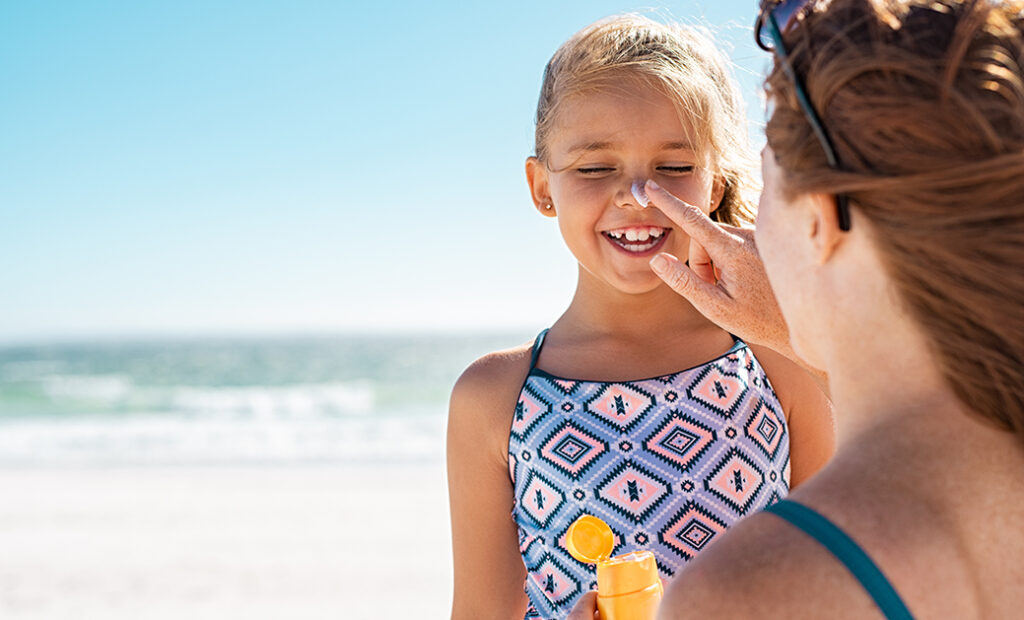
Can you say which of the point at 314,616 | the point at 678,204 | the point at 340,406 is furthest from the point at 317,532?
the point at 340,406

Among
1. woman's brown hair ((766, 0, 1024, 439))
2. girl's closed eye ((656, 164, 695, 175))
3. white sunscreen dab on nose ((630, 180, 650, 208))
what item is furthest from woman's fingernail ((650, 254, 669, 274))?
woman's brown hair ((766, 0, 1024, 439))

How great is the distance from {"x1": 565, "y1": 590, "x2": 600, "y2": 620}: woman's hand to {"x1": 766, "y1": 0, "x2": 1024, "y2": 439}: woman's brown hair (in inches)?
25.2

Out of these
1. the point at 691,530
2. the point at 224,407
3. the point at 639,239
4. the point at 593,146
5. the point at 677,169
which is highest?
the point at 224,407

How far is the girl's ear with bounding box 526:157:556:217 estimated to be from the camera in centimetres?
247

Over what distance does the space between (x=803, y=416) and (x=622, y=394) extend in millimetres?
464

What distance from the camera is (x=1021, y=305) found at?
924 mm

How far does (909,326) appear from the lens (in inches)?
38.1

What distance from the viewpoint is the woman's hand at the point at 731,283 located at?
1.81 m

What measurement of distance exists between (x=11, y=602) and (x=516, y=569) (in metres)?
5.78

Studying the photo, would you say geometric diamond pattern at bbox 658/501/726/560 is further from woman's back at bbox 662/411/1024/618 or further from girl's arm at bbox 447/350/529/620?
woman's back at bbox 662/411/1024/618

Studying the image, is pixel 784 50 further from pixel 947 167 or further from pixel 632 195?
pixel 632 195

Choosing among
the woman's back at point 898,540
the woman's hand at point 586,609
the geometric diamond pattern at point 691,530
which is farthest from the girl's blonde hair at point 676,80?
the woman's back at point 898,540

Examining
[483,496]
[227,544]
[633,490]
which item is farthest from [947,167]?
[227,544]

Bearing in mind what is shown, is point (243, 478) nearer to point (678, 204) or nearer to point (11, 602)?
point (11, 602)
